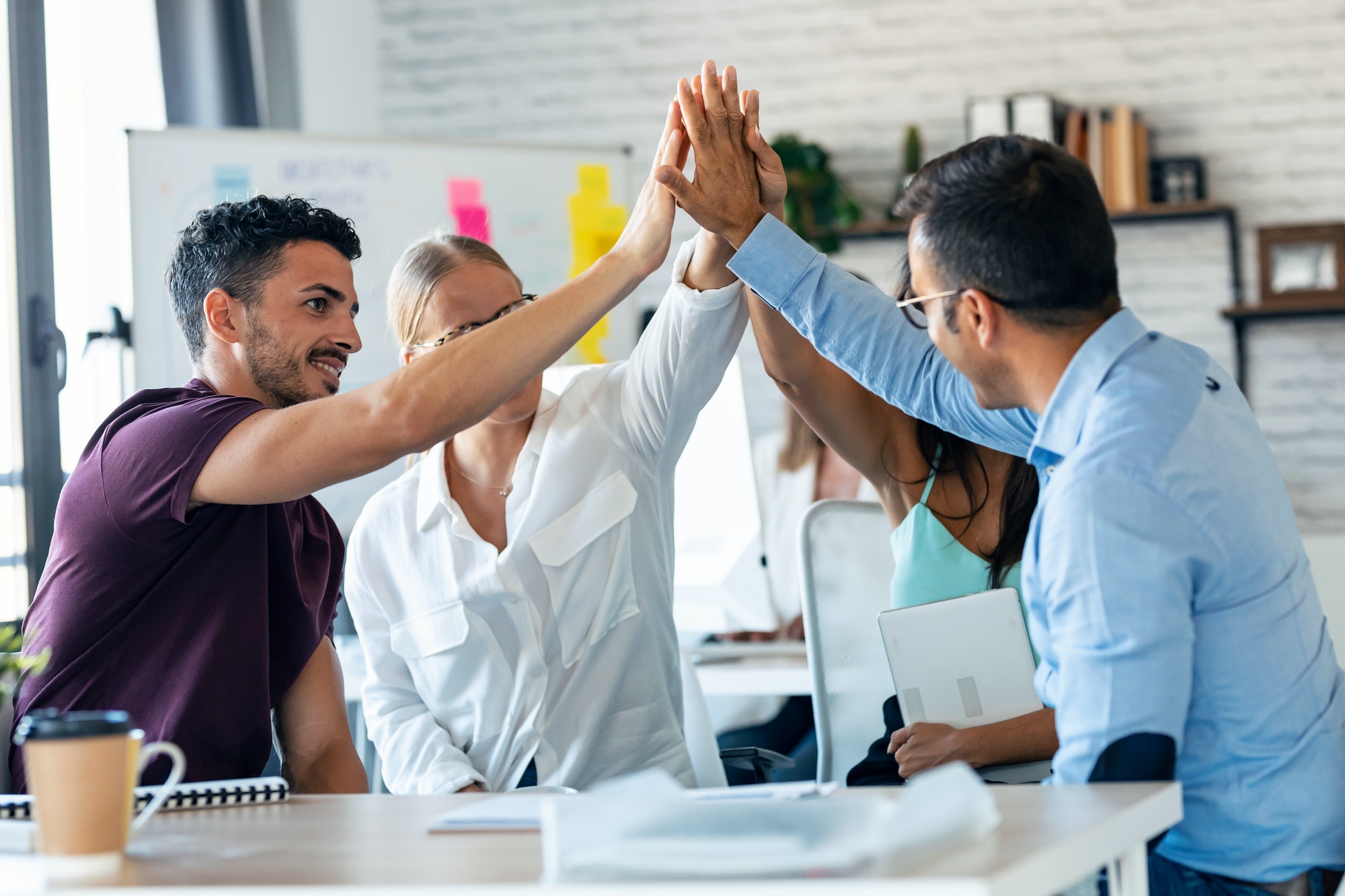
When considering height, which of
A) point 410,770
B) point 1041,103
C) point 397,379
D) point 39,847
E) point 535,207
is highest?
point 1041,103

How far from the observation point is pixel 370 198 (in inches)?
140

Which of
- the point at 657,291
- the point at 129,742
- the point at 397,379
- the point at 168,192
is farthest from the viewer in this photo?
the point at 657,291

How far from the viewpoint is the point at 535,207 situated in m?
3.73

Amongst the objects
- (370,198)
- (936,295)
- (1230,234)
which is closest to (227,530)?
(936,295)

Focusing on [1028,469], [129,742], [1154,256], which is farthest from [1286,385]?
[129,742]

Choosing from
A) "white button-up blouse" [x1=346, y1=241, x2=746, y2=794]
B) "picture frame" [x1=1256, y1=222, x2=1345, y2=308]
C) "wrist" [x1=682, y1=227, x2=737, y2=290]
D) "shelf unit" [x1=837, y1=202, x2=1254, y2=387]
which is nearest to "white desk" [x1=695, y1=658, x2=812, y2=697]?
"white button-up blouse" [x1=346, y1=241, x2=746, y2=794]

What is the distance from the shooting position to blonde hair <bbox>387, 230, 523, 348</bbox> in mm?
1976

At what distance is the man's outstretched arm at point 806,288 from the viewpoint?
5.33ft

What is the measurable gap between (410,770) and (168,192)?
6.85ft

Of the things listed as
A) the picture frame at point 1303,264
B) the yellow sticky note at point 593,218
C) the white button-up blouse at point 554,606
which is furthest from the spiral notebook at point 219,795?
the picture frame at point 1303,264

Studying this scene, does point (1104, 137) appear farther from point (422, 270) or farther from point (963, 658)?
point (963, 658)

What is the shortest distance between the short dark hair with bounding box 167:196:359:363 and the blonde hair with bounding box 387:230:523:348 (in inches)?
6.5

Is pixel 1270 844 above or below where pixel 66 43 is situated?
below

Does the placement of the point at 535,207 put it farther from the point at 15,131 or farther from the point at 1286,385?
the point at 1286,385
